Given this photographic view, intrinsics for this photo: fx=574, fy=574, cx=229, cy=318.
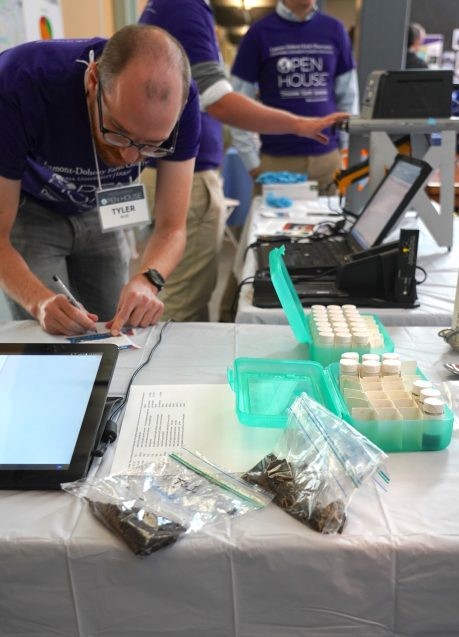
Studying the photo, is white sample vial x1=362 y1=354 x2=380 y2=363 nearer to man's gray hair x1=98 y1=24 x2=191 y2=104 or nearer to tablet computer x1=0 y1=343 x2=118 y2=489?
tablet computer x1=0 y1=343 x2=118 y2=489

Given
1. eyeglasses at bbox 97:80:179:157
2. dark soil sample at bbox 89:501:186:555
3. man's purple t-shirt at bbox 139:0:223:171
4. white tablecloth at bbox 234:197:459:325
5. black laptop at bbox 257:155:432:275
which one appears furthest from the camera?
man's purple t-shirt at bbox 139:0:223:171

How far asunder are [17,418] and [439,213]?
4.66 ft

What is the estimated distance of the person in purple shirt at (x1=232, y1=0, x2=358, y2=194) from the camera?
2.75m

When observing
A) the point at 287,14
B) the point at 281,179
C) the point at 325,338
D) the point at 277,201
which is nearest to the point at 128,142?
the point at 325,338

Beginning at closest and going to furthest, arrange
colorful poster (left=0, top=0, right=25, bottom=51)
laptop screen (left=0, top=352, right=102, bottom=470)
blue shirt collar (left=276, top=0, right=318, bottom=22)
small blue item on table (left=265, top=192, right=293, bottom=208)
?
1. laptop screen (left=0, top=352, right=102, bottom=470)
2. colorful poster (left=0, top=0, right=25, bottom=51)
3. small blue item on table (left=265, top=192, right=293, bottom=208)
4. blue shirt collar (left=276, top=0, right=318, bottom=22)

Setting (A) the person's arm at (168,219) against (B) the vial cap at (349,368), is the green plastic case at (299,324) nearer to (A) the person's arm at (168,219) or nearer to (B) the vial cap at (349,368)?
(B) the vial cap at (349,368)

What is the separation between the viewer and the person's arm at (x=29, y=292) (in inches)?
44.5

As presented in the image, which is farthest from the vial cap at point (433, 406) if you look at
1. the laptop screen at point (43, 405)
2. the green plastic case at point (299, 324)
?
the laptop screen at point (43, 405)

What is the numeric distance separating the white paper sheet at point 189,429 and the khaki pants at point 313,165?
2111 millimetres

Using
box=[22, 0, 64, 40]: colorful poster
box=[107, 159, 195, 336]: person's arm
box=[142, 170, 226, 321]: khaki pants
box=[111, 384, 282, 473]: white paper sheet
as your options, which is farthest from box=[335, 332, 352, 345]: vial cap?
box=[22, 0, 64, 40]: colorful poster

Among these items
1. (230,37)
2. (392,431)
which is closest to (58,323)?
(392,431)

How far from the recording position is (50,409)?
763mm

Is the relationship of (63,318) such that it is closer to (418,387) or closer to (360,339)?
(360,339)

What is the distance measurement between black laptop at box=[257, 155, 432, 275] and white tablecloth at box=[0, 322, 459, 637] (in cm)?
90
